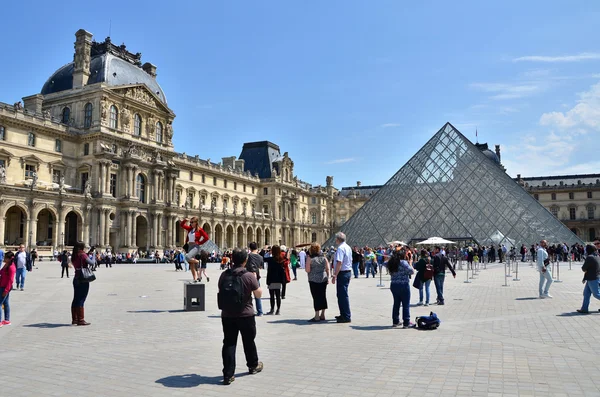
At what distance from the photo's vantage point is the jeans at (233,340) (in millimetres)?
4652

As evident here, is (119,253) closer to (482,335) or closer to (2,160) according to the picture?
(2,160)

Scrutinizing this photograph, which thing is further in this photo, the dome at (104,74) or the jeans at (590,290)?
the dome at (104,74)

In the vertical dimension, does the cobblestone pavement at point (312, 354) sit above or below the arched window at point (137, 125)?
below

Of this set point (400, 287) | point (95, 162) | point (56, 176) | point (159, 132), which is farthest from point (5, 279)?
point (159, 132)

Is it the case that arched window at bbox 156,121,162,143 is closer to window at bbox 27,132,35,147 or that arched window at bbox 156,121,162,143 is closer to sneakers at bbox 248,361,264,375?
window at bbox 27,132,35,147

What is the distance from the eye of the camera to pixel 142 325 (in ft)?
25.5

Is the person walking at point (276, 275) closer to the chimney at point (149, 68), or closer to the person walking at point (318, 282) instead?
the person walking at point (318, 282)

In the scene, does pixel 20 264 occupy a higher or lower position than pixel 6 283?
higher

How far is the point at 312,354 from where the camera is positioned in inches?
228

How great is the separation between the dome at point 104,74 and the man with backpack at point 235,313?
37.7m

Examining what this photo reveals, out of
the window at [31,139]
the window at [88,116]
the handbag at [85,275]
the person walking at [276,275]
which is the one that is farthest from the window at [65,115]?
the person walking at [276,275]

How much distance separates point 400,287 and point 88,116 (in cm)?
3615

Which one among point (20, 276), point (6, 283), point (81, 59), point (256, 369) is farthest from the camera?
point (81, 59)

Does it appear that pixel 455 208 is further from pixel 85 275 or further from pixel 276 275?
pixel 85 275
